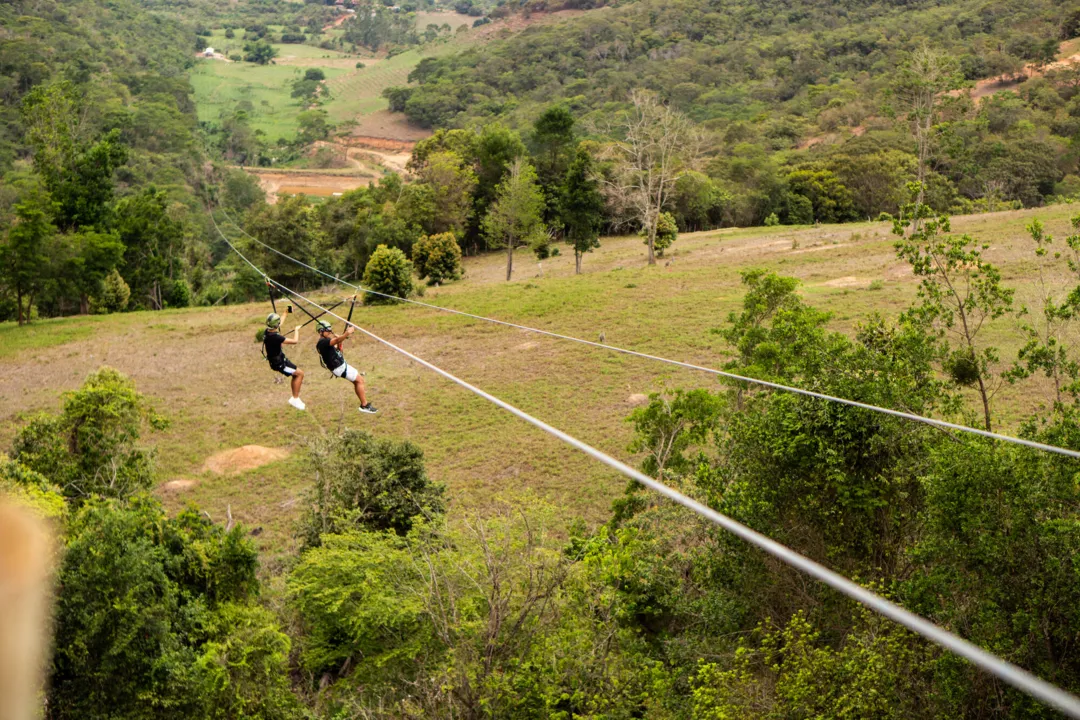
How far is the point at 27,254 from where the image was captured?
41.5 m

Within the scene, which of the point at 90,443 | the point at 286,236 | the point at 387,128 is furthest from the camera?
the point at 387,128

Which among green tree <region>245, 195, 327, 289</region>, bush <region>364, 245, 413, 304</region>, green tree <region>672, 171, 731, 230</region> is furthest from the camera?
green tree <region>672, 171, 731, 230</region>

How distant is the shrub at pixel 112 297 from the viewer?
47.7m

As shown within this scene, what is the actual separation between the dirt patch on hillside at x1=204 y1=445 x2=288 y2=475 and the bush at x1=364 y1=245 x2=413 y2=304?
48.8ft

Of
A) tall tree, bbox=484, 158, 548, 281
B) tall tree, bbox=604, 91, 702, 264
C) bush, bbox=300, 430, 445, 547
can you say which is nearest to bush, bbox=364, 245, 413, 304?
tall tree, bbox=484, 158, 548, 281

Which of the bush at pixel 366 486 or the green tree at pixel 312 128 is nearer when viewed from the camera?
the bush at pixel 366 486

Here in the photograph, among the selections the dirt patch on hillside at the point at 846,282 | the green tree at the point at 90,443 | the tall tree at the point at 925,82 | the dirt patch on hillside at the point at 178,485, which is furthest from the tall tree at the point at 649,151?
the green tree at the point at 90,443

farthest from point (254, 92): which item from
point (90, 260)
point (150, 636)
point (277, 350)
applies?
point (277, 350)

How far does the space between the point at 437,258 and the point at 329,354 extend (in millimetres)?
35620

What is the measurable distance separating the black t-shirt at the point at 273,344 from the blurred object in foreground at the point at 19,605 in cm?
1121

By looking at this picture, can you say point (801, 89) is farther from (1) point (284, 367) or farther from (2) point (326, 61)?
(1) point (284, 367)

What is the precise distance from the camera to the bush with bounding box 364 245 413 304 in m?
39.8

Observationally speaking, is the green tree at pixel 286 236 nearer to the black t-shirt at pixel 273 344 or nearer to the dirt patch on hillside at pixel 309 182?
the black t-shirt at pixel 273 344

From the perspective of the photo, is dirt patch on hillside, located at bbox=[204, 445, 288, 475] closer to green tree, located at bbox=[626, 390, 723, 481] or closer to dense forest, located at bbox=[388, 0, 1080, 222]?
green tree, located at bbox=[626, 390, 723, 481]
